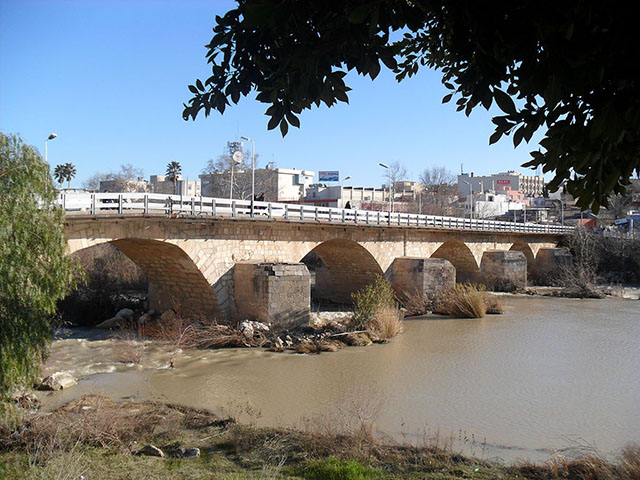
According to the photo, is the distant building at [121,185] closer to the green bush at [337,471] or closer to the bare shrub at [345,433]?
the bare shrub at [345,433]

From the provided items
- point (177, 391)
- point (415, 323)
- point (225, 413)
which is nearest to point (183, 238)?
point (177, 391)

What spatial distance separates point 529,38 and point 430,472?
5178 millimetres

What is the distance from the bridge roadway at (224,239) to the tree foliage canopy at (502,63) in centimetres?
837

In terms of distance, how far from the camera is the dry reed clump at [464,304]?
20.3 meters

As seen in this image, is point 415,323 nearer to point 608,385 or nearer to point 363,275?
point 363,275

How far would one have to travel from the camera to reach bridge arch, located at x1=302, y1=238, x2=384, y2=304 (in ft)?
75.3

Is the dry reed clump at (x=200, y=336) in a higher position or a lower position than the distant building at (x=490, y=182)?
lower

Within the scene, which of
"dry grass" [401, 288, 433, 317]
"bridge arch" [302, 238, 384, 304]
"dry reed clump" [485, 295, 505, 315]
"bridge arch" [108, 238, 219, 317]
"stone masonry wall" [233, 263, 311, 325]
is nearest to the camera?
"bridge arch" [108, 238, 219, 317]

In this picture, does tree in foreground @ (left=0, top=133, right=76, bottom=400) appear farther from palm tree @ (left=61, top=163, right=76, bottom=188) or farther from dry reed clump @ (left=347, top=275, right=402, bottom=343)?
palm tree @ (left=61, top=163, right=76, bottom=188)

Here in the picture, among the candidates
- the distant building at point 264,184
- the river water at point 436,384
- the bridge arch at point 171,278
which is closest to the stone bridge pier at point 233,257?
the bridge arch at point 171,278

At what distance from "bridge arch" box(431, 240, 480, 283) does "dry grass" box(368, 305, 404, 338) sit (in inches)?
550

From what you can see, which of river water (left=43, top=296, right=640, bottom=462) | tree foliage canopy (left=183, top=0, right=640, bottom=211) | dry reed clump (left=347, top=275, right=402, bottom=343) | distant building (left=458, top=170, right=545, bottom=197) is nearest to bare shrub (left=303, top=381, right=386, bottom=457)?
river water (left=43, top=296, right=640, bottom=462)

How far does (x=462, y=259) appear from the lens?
101 ft

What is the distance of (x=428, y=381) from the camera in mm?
11961
